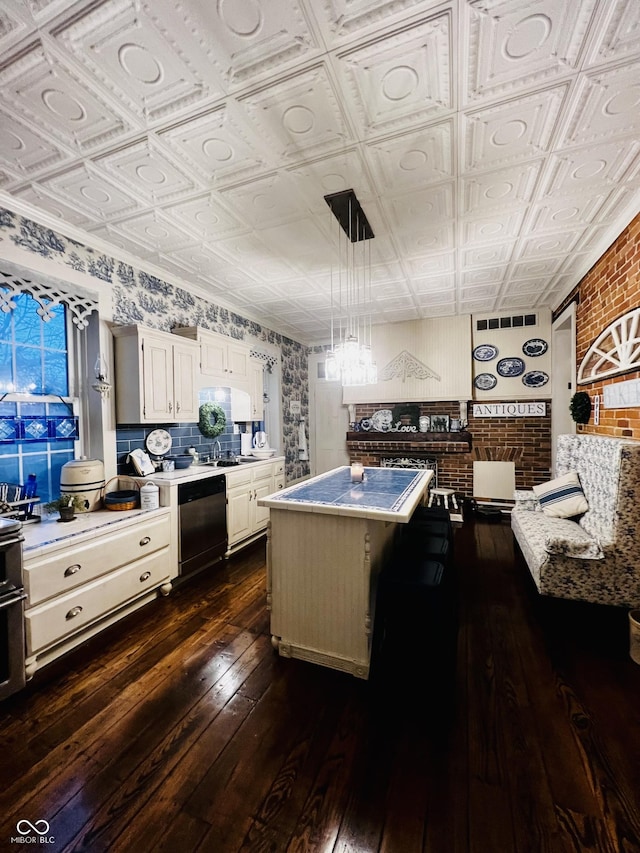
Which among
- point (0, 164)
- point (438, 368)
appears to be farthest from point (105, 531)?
point (438, 368)

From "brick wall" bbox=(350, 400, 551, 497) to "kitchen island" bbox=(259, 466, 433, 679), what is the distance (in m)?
3.36

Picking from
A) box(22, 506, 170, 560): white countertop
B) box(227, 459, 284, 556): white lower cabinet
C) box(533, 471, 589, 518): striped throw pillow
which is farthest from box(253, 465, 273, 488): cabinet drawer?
box(533, 471, 589, 518): striped throw pillow

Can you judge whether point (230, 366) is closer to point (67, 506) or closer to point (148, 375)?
point (148, 375)

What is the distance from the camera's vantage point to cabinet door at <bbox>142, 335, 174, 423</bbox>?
2936 millimetres

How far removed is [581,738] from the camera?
4.90ft

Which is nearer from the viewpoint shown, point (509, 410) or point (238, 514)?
point (238, 514)

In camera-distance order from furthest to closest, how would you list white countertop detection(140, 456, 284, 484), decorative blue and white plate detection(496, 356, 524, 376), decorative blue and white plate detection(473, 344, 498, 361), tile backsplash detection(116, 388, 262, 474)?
decorative blue and white plate detection(473, 344, 498, 361) → decorative blue and white plate detection(496, 356, 524, 376) → tile backsplash detection(116, 388, 262, 474) → white countertop detection(140, 456, 284, 484)

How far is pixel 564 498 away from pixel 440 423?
2402mm

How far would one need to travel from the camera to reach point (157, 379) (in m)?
3.04

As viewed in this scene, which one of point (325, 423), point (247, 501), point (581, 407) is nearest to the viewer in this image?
point (581, 407)

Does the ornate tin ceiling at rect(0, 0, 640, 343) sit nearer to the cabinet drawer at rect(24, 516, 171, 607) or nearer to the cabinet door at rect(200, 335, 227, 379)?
the cabinet door at rect(200, 335, 227, 379)

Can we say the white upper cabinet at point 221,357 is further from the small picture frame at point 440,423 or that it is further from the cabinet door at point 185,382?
the small picture frame at point 440,423

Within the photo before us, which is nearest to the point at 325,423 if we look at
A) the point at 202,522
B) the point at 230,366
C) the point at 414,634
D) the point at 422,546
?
the point at 230,366

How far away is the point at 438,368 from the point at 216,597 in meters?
4.17
